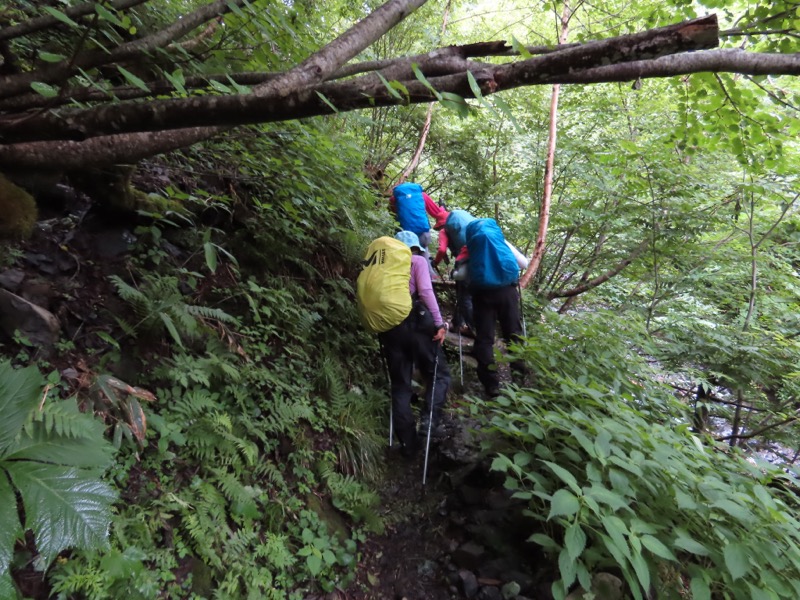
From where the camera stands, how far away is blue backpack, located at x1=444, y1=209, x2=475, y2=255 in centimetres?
634

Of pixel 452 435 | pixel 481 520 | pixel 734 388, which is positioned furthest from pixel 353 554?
pixel 734 388

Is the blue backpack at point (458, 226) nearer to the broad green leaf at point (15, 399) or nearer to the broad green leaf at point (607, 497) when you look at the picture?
the broad green leaf at point (607, 497)

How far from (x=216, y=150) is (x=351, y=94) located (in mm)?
4380

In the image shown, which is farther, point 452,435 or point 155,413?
point 452,435

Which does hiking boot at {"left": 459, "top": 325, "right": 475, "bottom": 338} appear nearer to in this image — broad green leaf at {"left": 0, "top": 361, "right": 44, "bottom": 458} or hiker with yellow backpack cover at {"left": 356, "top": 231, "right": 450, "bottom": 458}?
hiker with yellow backpack cover at {"left": 356, "top": 231, "right": 450, "bottom": 458}

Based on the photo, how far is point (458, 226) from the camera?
637 centimetres

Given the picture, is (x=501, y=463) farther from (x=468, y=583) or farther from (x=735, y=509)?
(x=735, y=509)

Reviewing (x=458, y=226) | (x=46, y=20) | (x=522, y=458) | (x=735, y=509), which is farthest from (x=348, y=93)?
(x=458, y=226)

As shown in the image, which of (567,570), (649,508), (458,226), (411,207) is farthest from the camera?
(411,207)

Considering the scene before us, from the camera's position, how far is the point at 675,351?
18.9 ft

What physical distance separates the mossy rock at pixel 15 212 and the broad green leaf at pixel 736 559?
5088mm

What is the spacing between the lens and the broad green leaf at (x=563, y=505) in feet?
7.33

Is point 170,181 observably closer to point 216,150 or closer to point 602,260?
point 216,150

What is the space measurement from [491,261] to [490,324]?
0.91 m
